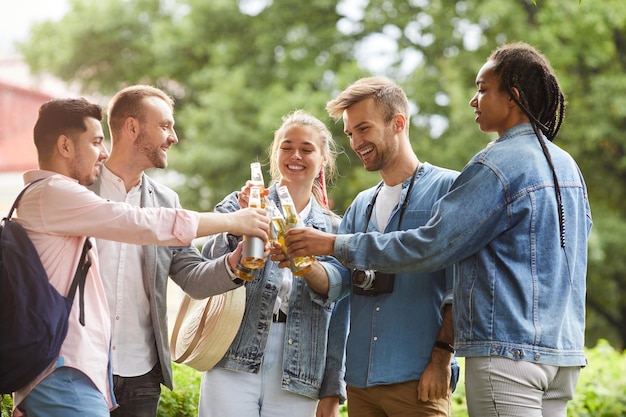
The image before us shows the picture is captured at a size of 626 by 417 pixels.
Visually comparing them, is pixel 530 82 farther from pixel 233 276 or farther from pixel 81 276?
pixel 81 276

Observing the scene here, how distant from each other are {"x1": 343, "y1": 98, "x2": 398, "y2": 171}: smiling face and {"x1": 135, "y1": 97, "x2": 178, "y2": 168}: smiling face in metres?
0.78

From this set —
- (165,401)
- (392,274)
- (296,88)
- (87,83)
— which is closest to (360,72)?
(296,88)

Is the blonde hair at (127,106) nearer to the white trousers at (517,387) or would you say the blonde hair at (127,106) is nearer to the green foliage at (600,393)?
the white trousers at (517,387)

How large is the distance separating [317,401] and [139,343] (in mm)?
865

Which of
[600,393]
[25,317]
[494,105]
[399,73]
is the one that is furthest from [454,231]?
[399,73]

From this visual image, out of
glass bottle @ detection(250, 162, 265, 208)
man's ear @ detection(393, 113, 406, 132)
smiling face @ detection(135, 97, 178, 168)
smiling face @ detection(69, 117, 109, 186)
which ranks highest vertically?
man's ear @ detection(393, 113, 406, 132)

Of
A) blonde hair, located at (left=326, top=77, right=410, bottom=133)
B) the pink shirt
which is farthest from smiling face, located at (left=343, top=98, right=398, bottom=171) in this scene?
the pink shirt

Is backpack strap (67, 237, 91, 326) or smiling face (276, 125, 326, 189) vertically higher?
smiling face (276, 125, 326, 189)

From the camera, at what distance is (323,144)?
405 centimetres

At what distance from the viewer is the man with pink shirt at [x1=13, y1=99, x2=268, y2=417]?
2.80 metres

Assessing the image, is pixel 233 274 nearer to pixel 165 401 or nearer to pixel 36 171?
pixel 36 171

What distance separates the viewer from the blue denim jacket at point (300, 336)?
3682 mm

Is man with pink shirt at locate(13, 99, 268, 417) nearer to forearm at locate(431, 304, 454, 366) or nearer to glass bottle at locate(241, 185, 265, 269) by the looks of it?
glass bottle at locate(241, 185, 265, 269)

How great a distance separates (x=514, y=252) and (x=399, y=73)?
10.2 m
